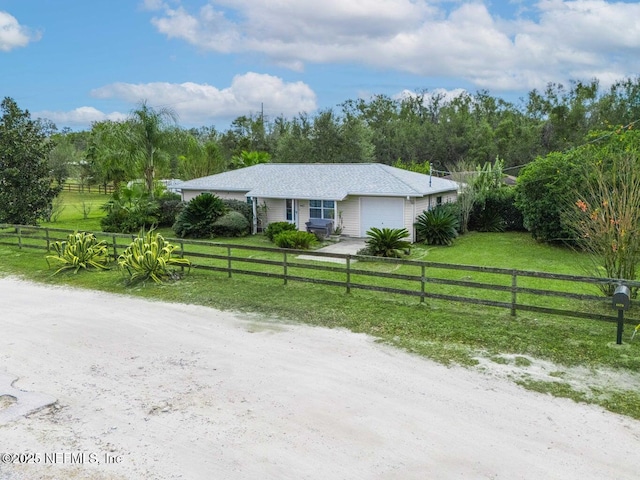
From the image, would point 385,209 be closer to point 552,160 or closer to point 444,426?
point 552,160

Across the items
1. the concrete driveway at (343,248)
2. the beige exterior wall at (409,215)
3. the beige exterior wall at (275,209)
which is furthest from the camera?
the beige exterior wall at (275,209)

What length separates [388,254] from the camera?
1612cm

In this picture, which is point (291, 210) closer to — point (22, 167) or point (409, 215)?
point (409, 215)

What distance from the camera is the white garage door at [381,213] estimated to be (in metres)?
19.8

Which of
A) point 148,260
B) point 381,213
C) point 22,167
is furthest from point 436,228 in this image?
point 22,167

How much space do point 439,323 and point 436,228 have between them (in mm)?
11127

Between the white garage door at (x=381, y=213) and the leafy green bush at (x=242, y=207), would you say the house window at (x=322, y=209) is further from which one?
the leafy green bush at (x=242, y=207)

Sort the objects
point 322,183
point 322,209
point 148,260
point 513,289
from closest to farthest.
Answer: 1. point 513,289
2. point 148,260
3. point 322,209
4. point 322,183

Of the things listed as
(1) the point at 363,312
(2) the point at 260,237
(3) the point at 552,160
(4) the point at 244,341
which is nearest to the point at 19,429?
(4) the point at 244,341

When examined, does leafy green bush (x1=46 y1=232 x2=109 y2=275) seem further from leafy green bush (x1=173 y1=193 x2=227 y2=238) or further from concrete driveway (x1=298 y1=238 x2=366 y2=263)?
leafy green bush (x1=173 y1=193 x2=227 y2=238)

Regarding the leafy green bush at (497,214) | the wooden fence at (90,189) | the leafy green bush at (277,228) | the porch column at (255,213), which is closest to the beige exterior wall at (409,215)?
the leafy green bush at (277,228)

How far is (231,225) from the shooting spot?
2091 centimetres

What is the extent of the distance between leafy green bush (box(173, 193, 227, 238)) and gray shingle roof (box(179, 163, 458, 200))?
1882 mm

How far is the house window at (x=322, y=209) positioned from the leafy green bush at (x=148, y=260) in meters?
9.69
